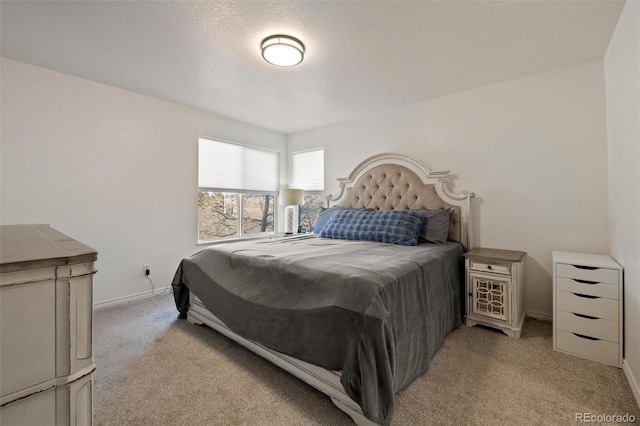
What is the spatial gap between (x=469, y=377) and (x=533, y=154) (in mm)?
2166

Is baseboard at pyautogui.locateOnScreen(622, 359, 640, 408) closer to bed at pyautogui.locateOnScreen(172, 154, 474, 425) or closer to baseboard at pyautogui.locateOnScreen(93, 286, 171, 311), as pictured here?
bed at pyautogui.locateOnScreen(172, 154, 474, 425)

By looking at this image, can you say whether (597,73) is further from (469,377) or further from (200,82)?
(200,82)

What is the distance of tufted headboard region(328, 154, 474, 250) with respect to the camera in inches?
117

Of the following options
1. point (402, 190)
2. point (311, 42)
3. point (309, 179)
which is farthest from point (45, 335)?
point (309, 179)

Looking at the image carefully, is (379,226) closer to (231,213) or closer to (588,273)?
(588,273)

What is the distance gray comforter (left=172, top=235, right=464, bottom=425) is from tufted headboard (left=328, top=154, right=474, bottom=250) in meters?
0.76

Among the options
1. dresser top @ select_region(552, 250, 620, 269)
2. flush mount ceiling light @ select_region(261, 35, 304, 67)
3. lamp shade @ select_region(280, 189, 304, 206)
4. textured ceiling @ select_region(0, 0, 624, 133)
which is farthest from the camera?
lamp shade @ select_region(280, 189, 304, 206)

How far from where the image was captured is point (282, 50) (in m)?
2.12

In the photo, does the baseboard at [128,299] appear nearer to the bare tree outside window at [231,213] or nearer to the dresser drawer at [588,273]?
the bare tree outside window at [231,213]

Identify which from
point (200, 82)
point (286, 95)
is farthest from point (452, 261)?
point (200, 82)

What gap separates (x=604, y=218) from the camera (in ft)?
7.70

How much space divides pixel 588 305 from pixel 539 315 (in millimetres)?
808

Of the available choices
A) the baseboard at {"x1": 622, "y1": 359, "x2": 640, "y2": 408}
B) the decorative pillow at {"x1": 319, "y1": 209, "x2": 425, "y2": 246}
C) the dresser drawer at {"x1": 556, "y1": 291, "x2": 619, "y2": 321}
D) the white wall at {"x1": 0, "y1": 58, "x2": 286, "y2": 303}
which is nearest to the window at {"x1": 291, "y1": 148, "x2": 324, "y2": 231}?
the decorative pillow at {"x1": 319, "y1": 209, "x2": 425, "y2": 246}

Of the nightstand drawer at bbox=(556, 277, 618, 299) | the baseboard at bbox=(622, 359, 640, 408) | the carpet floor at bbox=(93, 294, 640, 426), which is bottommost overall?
the carpet floor at bbox=(93, 294, 640, 426)
